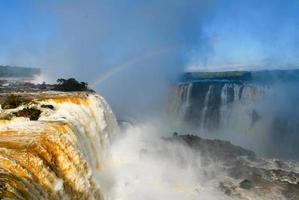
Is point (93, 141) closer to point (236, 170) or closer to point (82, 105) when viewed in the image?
point (82, 105)

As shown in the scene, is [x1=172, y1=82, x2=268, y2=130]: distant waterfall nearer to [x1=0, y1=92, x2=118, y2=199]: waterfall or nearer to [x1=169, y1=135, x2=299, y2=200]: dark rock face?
[x1=169, y1=135, x2=299, y2=200]: dark rock face

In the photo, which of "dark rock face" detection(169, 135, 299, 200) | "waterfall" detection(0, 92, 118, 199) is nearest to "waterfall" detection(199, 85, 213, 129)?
"dark rock face" detection(169, 135, 299, 200)

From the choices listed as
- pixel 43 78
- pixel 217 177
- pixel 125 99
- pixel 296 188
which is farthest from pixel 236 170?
pixel 43 78

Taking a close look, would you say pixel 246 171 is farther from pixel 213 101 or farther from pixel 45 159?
pixel 213 101

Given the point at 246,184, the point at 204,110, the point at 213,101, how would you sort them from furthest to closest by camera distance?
the point at 213,101 < the point at 204,110 < the point at 246,184

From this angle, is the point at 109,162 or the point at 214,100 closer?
the point at 109,162

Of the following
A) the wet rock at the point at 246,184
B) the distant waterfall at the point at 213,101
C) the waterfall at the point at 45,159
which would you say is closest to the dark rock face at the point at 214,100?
the distant waterfall at the point at 213,101

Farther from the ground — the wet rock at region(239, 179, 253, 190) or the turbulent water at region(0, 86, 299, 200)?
the turbulent water at region(0, 86, 299, 200)

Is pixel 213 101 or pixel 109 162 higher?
pixel 213 101

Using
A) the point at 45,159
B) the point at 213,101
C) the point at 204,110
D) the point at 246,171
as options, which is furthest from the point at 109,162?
the point at 213,101

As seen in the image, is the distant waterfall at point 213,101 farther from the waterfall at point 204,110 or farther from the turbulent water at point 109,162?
the turbulent water at point 109,162
